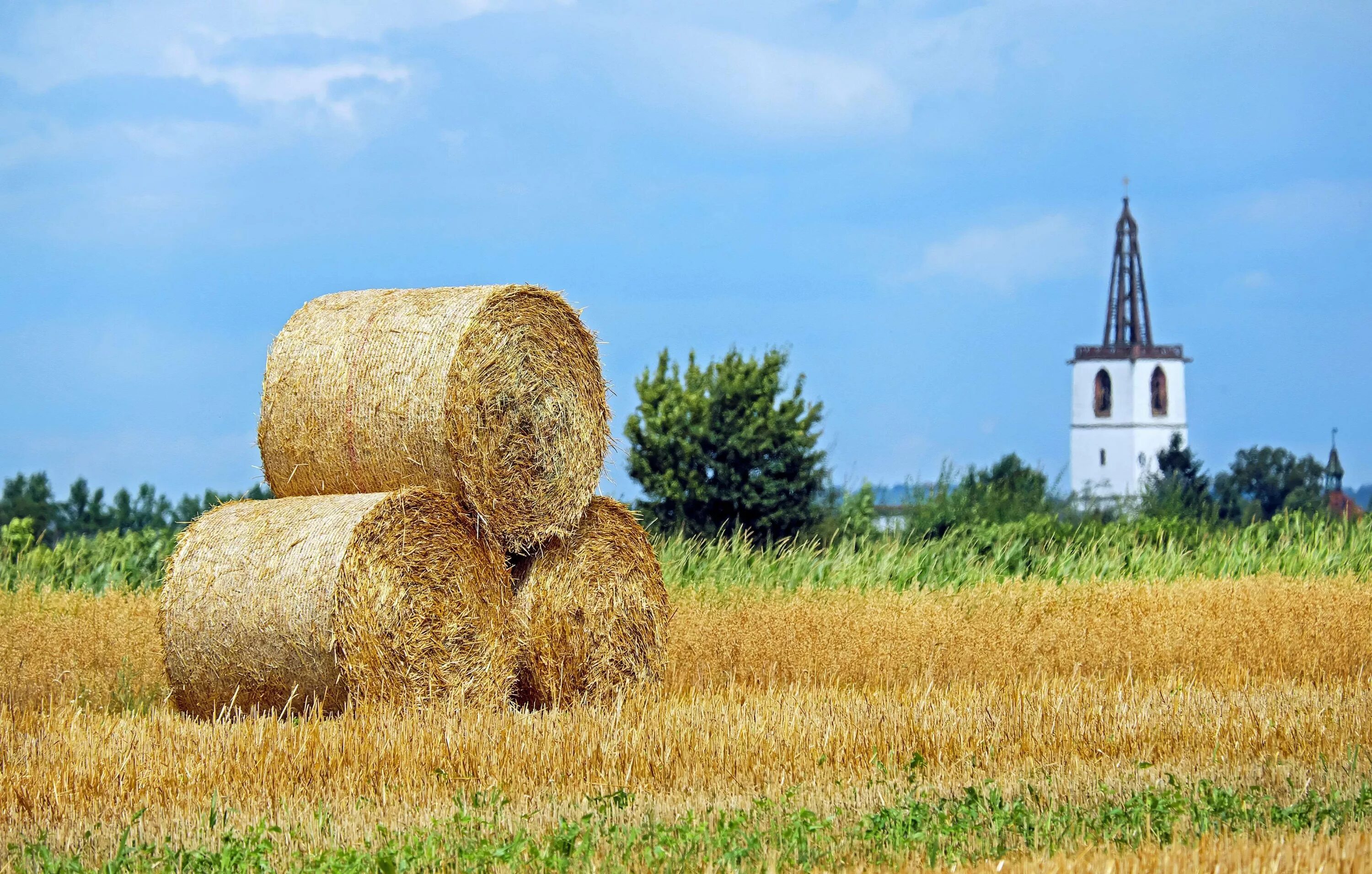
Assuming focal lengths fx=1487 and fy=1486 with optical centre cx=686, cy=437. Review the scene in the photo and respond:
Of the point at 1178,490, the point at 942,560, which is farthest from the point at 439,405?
the point at 1178,490

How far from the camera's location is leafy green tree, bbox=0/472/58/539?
61.4 m

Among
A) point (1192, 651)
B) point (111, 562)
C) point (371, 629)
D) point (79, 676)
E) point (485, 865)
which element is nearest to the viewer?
point (485, 865)

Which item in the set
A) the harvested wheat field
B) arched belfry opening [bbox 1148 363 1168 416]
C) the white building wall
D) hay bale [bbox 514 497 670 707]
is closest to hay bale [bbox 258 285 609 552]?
hay bale [bbox 514 497 670 707]

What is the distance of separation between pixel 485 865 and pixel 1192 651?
9.24m

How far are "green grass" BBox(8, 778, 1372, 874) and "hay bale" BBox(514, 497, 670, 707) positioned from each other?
3.01 meters

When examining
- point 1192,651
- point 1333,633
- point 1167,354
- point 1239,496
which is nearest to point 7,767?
point 1192,651

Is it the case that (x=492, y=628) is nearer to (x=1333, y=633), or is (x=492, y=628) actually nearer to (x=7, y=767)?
(x=7, y=767)

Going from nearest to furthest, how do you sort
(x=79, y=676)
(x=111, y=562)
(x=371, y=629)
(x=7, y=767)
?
(x=7, y=767) → (x=371, y=629) → (x=79, y=676) → (x=111, y=562)

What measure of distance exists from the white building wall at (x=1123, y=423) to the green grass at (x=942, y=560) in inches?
3686

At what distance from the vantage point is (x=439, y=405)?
932cm

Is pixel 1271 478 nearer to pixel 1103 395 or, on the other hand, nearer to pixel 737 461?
pixel 1103 395

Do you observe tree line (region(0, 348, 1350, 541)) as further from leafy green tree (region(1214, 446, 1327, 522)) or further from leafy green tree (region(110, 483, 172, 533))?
leafy green tree (region(1214, 446, 1327, 522))

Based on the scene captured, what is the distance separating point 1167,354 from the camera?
376 feet

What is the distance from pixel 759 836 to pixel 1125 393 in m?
113
